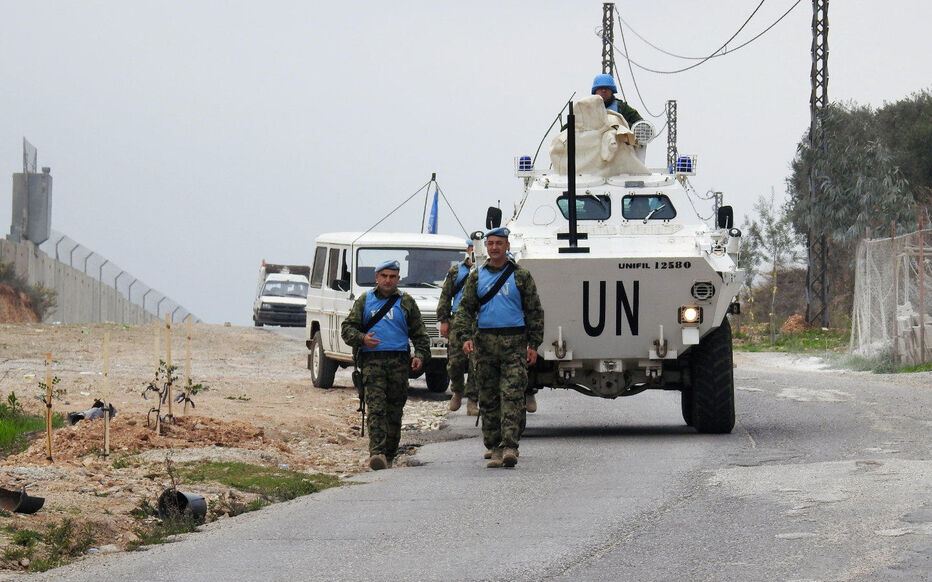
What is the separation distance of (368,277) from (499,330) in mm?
8892

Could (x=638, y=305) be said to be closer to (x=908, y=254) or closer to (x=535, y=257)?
(x=535, y=257)

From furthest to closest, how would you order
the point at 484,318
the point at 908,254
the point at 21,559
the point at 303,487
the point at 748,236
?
1. the point at 748,236
2. the point at 908,254
3. the point at 484,318
4. the point at 303,487
5. the point at 21,559

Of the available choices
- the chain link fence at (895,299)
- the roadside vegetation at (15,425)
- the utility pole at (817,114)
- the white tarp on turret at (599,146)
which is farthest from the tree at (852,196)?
the roadside vegetation at (15,425)

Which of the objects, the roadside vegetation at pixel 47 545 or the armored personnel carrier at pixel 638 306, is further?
the armored personnel carrier at pixel 638 306

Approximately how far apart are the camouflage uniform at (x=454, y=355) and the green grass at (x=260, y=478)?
212 centimetres

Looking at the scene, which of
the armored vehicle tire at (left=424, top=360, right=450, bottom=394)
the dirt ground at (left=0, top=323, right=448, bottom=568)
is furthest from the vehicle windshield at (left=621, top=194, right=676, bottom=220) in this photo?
the armored vehicle tire at (left=424, top=360, right=450, bottom=394)

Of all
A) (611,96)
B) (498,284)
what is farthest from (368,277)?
(498,284)

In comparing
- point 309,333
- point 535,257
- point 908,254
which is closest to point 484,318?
point 535,257

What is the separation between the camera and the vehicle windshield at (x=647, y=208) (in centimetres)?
1614

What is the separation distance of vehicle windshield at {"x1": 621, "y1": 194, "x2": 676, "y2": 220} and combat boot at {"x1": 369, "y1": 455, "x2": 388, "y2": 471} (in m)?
4.67

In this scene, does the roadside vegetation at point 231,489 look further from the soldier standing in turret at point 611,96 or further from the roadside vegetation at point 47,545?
the soldier standing in turret at point 611,96

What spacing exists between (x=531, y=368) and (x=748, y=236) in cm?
4383

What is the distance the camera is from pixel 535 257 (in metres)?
14.3

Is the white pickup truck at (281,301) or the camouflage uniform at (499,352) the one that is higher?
the white pickup truck at (281,301)
